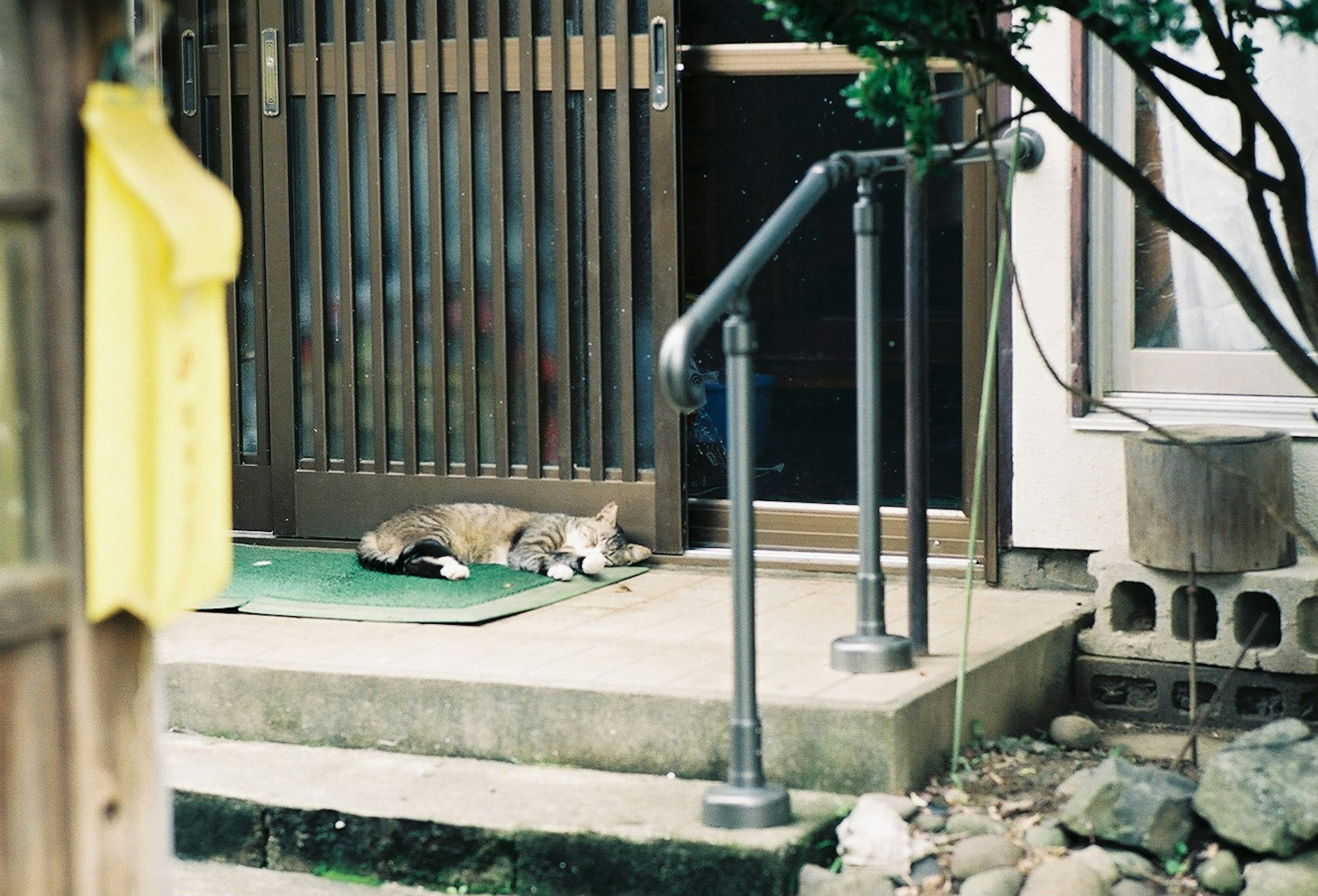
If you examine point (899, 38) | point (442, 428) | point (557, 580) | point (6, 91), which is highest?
point (899, 38)

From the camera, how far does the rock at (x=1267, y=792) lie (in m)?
3.99

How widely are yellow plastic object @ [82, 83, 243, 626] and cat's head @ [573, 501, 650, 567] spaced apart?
3.80 meters

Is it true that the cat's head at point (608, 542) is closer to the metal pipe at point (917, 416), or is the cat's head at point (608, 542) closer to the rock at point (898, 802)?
the metal pipe at point (917, 416)

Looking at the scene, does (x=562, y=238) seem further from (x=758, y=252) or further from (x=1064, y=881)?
(x=1064, y=881)

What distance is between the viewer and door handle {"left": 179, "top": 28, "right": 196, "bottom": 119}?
6602 mm

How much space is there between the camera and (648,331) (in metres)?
6.18

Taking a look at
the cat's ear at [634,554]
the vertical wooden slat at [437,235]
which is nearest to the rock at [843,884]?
the cat's ear at [634,554]

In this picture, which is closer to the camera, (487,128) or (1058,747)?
(1058,747)

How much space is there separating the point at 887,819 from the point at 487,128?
3.02 m

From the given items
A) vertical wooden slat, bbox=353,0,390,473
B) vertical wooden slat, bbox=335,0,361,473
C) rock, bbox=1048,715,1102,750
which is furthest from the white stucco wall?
vertical wooden slat, bbox=335,0,361,473

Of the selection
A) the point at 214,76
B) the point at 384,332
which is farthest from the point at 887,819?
the point at 214,76

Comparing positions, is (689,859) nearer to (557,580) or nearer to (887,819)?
(887,819)

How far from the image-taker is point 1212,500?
197 inches

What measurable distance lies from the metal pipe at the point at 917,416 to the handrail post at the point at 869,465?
0.12 metres
